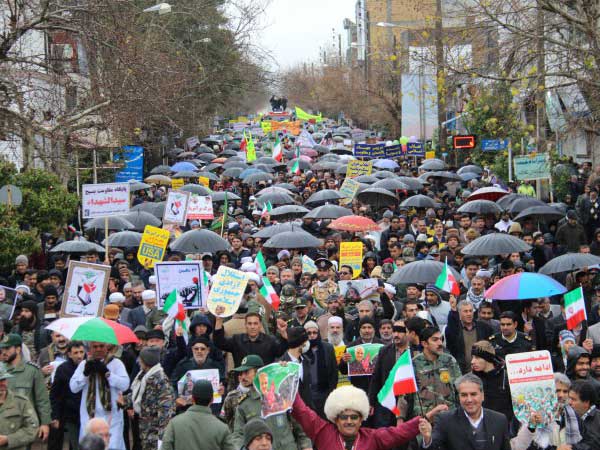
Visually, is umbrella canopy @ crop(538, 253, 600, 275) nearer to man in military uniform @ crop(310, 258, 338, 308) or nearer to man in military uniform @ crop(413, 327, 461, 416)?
man in military uniform @ crop(310, 258, 338, 308)

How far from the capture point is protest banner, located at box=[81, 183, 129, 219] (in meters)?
16.7

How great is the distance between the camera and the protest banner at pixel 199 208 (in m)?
21.2

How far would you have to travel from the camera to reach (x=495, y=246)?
15109 mm

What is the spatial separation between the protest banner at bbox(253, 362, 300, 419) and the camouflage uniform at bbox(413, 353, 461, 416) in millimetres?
1577

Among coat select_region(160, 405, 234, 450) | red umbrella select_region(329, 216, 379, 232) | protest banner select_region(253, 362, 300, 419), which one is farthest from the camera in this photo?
red umbrella select_region(329, 216, 379, 232)

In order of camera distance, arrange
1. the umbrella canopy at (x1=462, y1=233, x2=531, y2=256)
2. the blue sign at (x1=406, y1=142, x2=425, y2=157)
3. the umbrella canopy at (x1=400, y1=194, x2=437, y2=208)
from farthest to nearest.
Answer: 1. the blue sign at (x1=406, y1=142, x2=425, y2=157)
2. the umbrella canopy at (x1=400, y1=194, x2=437, y2=208)
3. the umbrella canopy at (x1=462, y1=233, x2=531, y2=256)

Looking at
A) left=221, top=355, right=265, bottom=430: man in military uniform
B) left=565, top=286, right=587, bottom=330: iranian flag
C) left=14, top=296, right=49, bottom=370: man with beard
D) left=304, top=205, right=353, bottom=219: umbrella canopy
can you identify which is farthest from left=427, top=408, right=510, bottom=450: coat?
left=304, top=205, right=353, bottom=219: umbrella canopy

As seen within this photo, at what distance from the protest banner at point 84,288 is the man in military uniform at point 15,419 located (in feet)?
9.93

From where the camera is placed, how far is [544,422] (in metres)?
7.45

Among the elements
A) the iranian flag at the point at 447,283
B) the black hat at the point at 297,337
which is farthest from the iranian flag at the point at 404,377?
the iranian flag at the point at 447,283

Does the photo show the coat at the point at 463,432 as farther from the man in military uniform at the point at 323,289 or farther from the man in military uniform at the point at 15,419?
the man in military uniform at the point at 323,289

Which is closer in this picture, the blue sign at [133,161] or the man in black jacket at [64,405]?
the man in black jacket at [64,405]

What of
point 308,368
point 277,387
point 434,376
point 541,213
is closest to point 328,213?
point 541,213

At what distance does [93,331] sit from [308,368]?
183 cm
